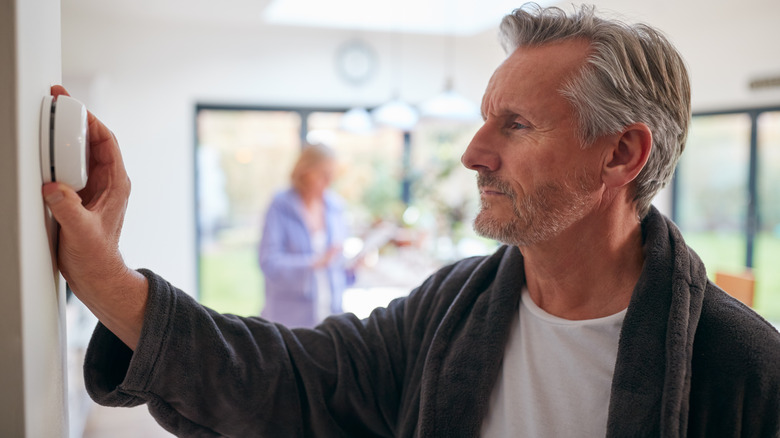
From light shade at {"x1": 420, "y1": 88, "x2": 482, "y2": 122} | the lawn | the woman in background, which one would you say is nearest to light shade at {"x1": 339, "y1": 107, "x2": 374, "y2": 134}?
the woman in background

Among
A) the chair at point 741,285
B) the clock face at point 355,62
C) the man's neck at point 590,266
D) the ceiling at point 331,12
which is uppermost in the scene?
the ceiling at point 331,12

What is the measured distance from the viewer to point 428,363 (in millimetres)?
1101

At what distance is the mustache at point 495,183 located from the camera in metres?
1.08

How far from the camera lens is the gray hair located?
106cm

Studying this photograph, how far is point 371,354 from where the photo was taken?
45.9 inches

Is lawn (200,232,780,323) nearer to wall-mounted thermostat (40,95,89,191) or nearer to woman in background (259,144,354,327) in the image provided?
woman in background (259,144,354,327)

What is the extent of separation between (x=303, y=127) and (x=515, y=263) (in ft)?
15.4

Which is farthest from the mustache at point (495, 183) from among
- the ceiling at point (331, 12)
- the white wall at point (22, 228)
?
the ceiling at point (331, 12)

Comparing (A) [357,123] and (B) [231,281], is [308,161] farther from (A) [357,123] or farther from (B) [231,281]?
(B) [231,281]

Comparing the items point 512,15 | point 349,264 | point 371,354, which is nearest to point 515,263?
point 371,354

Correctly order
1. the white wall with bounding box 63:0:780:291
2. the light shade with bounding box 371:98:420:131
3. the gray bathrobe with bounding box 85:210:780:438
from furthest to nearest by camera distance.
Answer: the white wall with bounding box 63:0:780:291
the light shade with bounding box 371:98:420:131
the gray bathrobe with bounding box 85:210:780:438

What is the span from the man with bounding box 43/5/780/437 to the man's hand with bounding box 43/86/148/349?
18mm

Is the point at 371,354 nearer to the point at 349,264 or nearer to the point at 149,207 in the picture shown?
the point at 349,264

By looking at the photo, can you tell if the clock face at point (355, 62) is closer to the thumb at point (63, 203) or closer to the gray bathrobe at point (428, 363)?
the gray bathrobe at point (428, 363)
